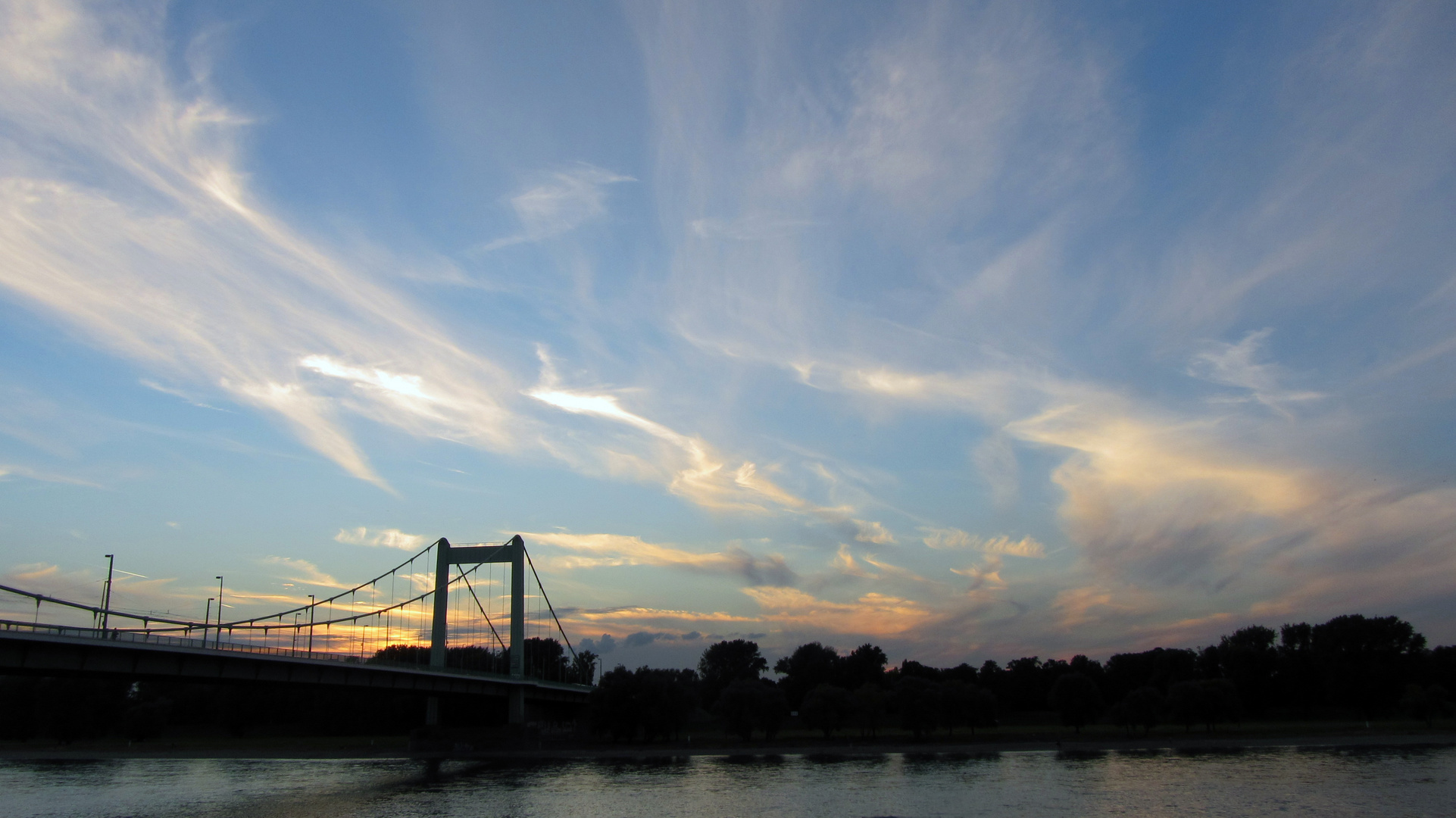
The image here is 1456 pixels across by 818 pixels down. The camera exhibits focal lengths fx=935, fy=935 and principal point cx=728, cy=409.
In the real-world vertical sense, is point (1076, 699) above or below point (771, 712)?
above

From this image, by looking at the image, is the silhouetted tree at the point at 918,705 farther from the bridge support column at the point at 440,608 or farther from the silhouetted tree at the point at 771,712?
the bridge support column at the point at 440,608

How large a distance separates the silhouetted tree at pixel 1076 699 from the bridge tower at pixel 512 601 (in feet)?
166

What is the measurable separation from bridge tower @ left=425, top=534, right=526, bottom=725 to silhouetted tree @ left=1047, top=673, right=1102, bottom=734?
166 ft

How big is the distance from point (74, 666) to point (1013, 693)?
4081 inches

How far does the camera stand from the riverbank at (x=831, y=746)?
7312cm

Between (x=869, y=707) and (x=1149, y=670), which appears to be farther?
(x=1149, y=670)

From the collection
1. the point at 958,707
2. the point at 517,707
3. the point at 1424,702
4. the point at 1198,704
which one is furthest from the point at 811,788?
the point at 1424,702

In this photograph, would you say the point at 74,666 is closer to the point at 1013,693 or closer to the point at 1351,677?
the point at 1013,693

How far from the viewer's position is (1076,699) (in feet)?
286

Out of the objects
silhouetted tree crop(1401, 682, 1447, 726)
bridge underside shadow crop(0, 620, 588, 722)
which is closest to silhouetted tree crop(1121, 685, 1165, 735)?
silhouetted tree crop(1401, 682, 1447, 726)

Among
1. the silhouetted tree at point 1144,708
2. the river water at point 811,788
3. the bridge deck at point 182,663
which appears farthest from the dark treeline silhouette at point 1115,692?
the bridge deck at point 182,663

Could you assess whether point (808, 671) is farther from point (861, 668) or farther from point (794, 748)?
point (794, 748)

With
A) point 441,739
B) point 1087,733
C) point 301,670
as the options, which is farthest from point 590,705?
point 1087,733

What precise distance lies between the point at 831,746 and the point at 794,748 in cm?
338
